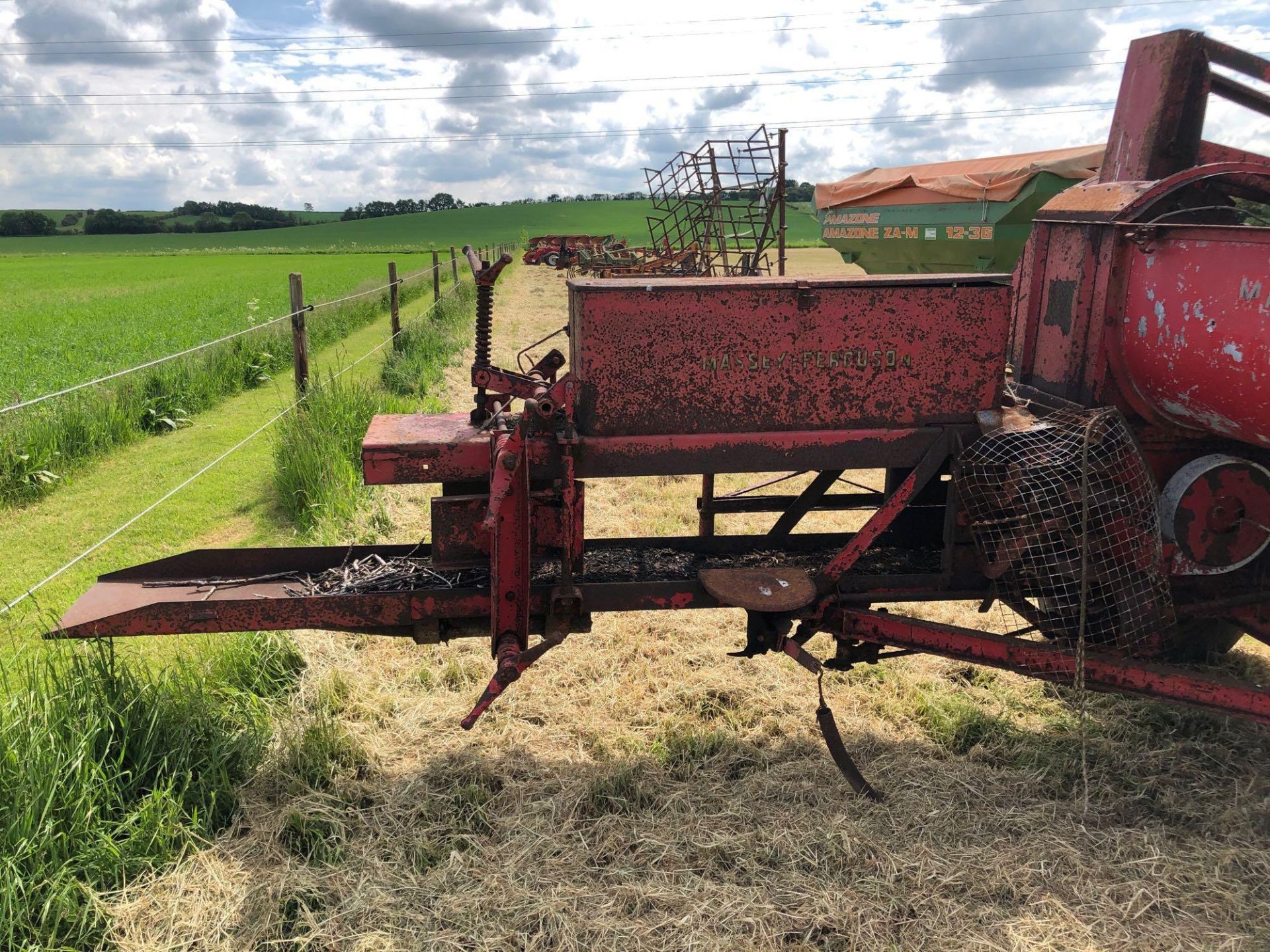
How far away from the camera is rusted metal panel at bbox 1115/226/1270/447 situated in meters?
2.73

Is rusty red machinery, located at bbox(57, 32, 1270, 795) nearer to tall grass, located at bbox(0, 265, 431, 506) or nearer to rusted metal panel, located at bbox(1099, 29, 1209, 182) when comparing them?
rusted metal panel, located at bbox(1099, 29, 1209, 182)

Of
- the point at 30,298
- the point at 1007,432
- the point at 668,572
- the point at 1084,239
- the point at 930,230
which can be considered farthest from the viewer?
the point at 30,298

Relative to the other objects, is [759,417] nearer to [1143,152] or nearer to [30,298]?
[1143,152]

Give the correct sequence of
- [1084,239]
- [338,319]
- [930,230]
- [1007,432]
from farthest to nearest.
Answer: [338,319] → [930,230] → [1084,239] → [1007,432]

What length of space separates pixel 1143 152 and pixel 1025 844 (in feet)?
9.14

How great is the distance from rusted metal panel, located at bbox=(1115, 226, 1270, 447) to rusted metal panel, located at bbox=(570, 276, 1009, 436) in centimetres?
48

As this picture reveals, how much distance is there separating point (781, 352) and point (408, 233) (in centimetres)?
7940

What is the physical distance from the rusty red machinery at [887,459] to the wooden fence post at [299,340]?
4305mm

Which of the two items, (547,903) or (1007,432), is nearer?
(547,903)

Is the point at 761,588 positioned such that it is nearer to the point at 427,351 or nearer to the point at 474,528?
the point at 474,528

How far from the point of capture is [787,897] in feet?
9.47

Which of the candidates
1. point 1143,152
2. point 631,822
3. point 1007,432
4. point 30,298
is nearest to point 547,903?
point 631,822

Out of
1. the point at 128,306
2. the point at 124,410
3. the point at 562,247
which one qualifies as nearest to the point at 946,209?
the point at 124,410

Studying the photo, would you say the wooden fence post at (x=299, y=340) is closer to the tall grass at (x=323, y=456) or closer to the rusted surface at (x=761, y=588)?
the tall grass at (x=323, y=456)
